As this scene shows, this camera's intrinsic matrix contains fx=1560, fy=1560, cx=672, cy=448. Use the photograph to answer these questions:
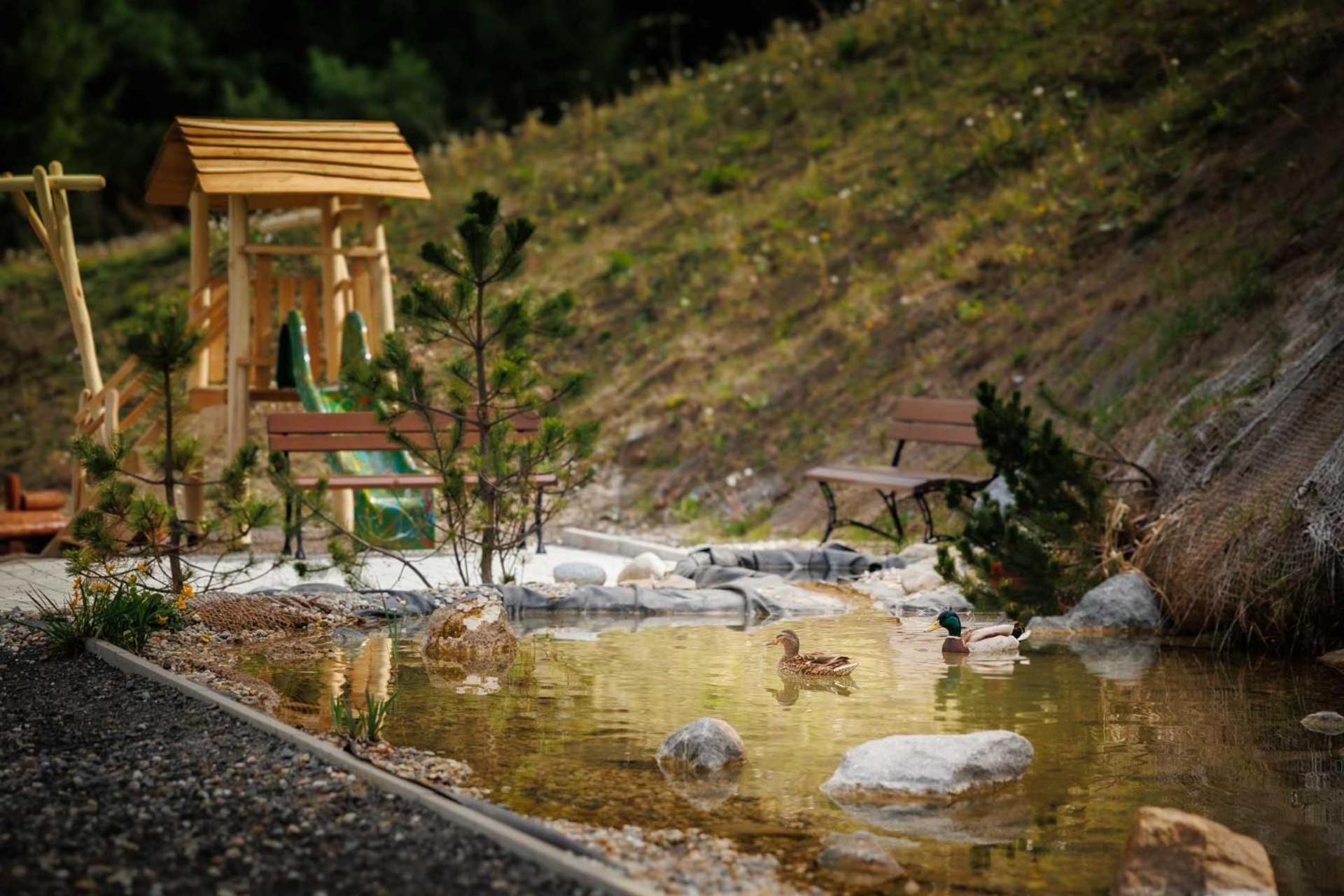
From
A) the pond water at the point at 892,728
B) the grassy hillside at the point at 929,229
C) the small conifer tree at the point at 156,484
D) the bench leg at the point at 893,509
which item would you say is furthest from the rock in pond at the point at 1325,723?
the bench leg at the point at 893,509

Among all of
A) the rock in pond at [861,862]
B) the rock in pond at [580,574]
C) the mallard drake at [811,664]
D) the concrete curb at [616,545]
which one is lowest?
the rock in pond at [861,862]

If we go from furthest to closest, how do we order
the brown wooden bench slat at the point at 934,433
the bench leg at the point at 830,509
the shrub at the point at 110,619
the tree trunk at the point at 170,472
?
1. the bench leg at the point at 830,509
2. the brown wooden bench slat at the point at 934,433
3. the tree trunk at the point at 170,472
4. the shrub at the point at 110,619

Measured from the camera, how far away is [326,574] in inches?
419

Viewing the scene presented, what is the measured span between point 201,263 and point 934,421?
6500 mm

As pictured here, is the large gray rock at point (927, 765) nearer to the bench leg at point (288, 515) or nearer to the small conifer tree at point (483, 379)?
the small conifer tree at point (483, 379)

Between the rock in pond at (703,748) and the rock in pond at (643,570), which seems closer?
the rock in pond at (703,748)

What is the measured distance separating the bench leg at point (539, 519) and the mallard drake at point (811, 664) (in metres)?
2.35

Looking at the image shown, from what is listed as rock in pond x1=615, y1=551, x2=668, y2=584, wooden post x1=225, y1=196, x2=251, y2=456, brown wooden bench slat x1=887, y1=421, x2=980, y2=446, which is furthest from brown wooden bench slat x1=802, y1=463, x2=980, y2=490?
wooden post x1=225, y1=196, x2=251, y2=456

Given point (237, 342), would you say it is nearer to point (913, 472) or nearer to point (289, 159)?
point (289, 159)

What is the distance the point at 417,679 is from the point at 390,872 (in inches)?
133

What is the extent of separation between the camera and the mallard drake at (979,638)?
8.19 m

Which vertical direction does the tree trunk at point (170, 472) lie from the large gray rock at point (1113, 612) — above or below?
above

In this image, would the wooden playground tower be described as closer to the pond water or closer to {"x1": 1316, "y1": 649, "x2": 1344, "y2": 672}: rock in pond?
the pond water

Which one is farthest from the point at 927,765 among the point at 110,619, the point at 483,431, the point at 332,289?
the point at 332,289
